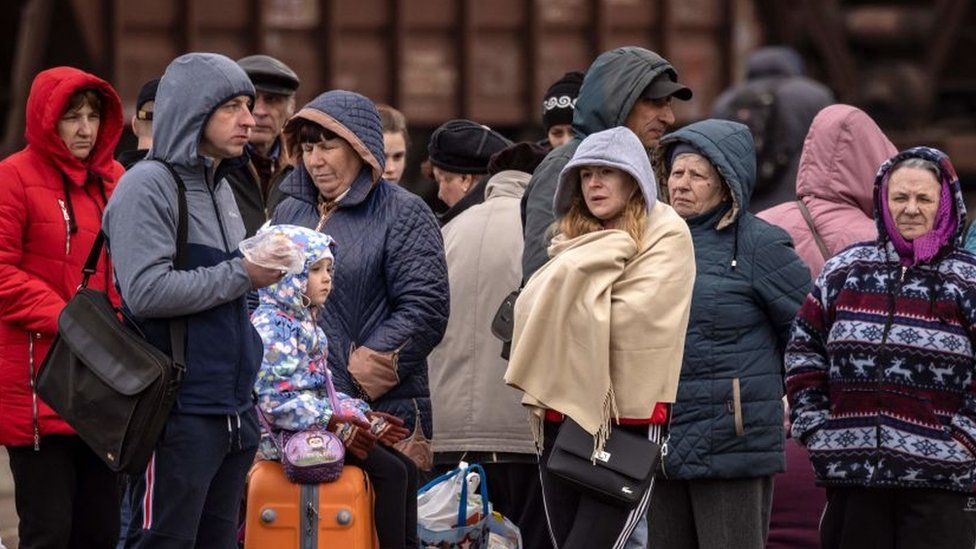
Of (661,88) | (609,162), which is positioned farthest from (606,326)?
(661,88)

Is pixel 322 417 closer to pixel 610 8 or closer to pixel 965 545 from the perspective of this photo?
pixel 965 545

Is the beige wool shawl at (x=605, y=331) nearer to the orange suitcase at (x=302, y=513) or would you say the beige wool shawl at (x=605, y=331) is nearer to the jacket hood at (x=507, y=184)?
the orange suitcase at (x=302, y=513)

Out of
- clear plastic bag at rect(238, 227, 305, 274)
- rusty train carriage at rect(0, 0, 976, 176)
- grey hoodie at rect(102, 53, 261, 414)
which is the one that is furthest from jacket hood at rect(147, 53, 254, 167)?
rusty train carriage at rect(0, 0, 976, 176)

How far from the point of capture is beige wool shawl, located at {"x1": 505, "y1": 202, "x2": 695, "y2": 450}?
6.80m

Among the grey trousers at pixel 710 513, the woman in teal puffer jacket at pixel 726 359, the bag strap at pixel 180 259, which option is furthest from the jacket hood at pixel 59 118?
the grey trousers at pixel 710 513

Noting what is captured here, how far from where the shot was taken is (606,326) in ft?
22.3

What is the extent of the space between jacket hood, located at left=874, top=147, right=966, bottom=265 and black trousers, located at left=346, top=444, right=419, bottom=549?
181 centimetres

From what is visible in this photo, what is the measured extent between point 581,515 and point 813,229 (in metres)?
2.26

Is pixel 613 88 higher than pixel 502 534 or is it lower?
higher

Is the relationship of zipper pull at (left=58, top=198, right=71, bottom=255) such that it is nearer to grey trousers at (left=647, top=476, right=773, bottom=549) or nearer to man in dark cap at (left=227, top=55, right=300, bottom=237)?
man in dark cap at (left=227, top=55, right=300, bottom=237)

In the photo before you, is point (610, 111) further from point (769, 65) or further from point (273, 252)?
point (769, 65)

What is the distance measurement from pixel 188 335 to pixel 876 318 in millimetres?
2252

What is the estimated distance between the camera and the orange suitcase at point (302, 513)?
23.5 ft

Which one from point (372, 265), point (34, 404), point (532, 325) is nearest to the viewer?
point (532, 325)
